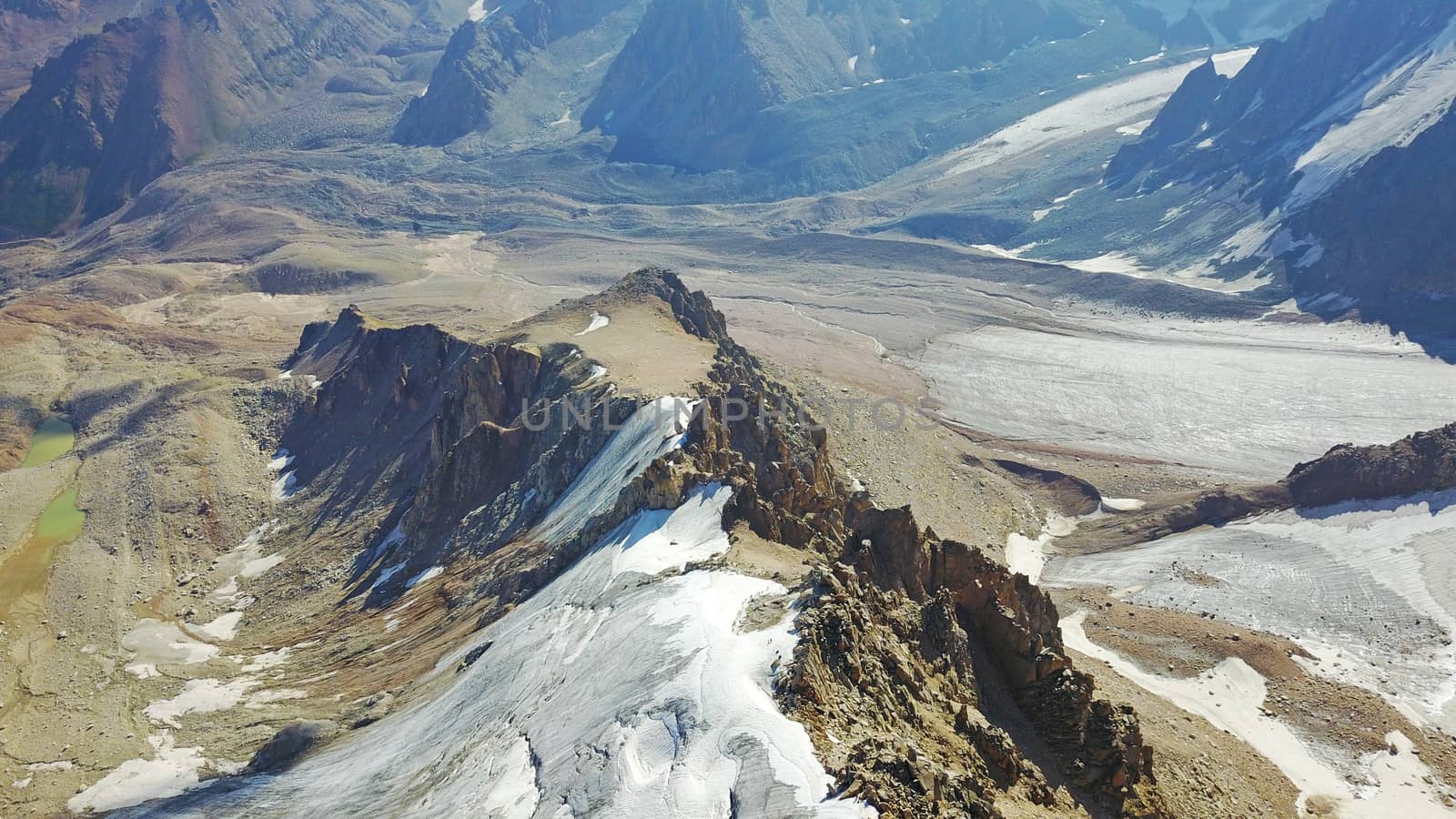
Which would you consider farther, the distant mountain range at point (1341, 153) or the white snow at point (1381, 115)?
the white snow at point (1381, 115)

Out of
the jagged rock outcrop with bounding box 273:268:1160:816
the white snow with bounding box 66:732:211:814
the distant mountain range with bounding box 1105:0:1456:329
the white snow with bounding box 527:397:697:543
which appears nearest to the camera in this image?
the jagged rock outcrop with bounding box 273:268:1160:816

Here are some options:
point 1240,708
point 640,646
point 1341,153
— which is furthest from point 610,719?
point 1341,153

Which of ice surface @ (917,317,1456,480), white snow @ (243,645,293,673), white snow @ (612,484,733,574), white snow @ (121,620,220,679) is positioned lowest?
ice surface @ (917,317,1456,480)

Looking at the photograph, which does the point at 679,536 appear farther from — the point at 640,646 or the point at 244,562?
the point at 244,562

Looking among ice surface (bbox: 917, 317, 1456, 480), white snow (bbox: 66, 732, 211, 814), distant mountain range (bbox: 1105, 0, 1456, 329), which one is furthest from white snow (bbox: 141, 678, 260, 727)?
distant mountain range (bbox: 1105, 0, 1456, 329)

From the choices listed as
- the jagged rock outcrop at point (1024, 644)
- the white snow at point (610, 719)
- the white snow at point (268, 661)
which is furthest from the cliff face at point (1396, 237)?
A: the white snow at point (268, 661)

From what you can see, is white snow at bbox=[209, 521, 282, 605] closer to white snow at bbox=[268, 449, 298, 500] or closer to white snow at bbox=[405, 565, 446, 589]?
white snow at bbox=[268, 449, 298, 500]

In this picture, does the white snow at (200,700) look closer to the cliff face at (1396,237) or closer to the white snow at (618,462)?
the white snow at (618,462)

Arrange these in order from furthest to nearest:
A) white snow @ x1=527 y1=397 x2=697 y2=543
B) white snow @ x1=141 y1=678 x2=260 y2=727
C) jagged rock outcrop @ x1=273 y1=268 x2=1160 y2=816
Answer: white snow @ x1=527 y1=397 x2=697 y2=543, white snow @ x1=141 y1=678 x2=260 y2=727, jagged rock outcrop @ x1=273 y1=268 x2=1160 y2=816
